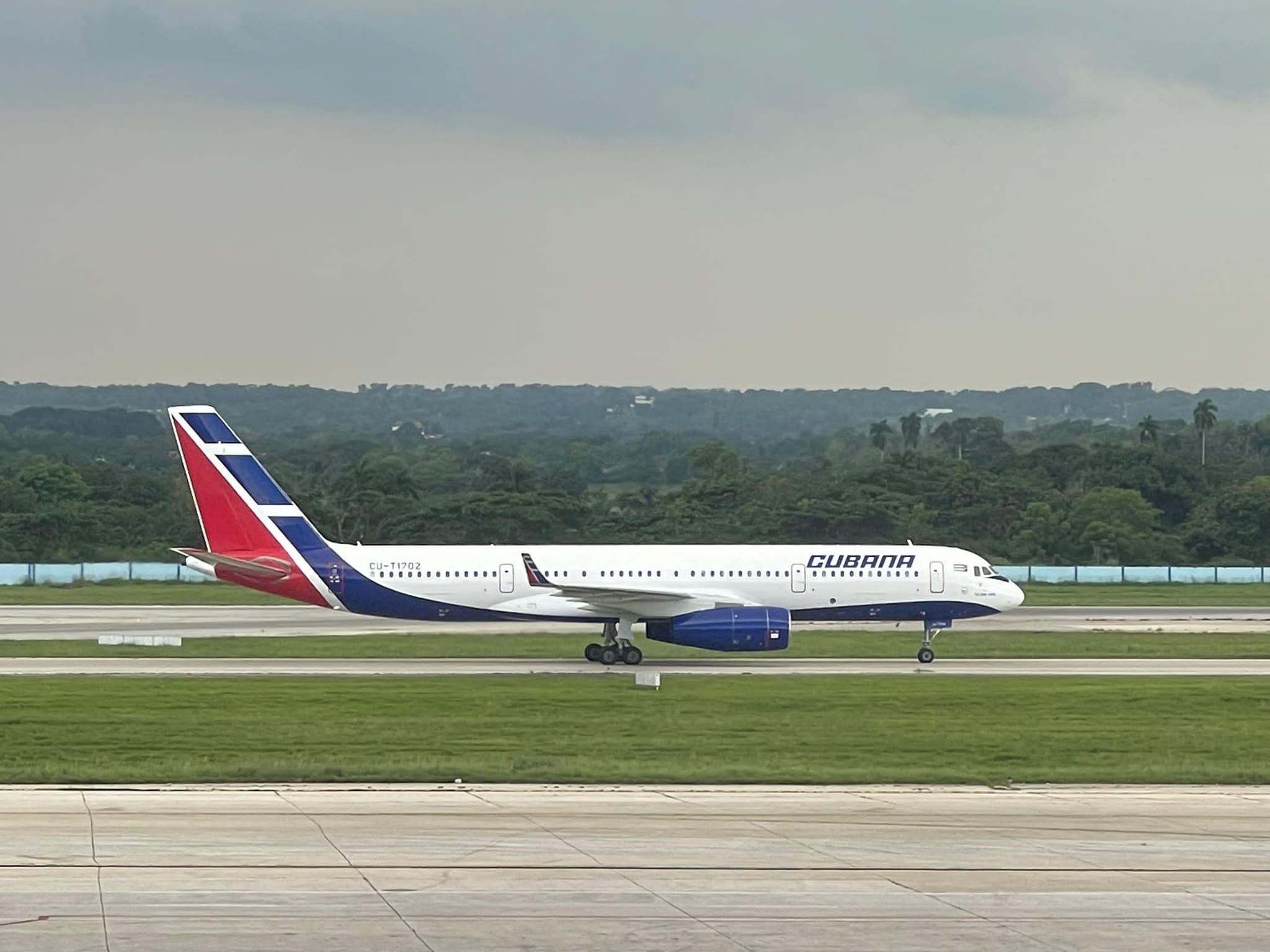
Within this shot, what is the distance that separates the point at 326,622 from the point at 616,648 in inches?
788

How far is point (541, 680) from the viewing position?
4300 centimetres

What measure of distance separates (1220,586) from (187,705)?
232ft

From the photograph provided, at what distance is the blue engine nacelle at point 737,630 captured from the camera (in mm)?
47094

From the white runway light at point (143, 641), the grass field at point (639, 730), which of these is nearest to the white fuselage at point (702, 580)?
the white runway light at point (143, 641)

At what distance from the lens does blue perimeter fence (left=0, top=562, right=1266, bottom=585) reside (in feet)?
311

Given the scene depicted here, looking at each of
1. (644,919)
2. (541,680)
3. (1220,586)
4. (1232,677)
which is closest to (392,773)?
(644,919)

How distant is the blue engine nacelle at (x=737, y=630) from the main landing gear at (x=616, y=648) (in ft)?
5.10

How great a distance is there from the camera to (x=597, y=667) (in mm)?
48062

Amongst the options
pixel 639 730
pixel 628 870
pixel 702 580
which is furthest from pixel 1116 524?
pixel 628 870

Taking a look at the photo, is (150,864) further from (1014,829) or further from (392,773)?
(1014,829)

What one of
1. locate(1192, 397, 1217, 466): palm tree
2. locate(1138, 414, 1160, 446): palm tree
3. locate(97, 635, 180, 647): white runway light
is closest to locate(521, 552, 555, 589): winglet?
locate(97, 635, 180, 647): white runway light

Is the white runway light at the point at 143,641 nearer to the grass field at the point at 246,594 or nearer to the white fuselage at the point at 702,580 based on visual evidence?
the white fuselage at the point at 702,580

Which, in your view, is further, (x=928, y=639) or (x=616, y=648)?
(x=928, y=639)

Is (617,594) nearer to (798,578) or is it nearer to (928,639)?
(798,578)
